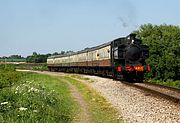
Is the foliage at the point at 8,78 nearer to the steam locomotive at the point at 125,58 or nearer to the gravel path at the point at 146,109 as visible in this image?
the steam locomotive at the point at 125,58

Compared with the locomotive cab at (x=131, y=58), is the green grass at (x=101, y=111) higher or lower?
lower

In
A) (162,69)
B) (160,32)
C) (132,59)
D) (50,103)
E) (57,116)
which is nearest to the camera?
(57,116)

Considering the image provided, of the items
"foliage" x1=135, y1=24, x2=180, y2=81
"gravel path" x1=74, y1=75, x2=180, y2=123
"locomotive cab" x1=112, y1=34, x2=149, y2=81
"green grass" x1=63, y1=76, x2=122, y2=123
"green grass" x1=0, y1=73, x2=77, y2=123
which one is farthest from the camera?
"foliage" x1=135, y1=24, x2=180, y2=81

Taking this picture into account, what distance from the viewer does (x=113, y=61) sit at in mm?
36906

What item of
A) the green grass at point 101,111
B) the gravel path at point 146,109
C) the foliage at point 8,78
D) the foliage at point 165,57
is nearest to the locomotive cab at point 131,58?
the foliage at point 8,78

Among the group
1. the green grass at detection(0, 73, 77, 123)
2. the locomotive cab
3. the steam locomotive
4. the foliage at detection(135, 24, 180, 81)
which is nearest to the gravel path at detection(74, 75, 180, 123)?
the green grass at detection(0, 73, 77, 123)

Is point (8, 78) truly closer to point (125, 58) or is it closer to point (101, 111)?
point (125, 58)

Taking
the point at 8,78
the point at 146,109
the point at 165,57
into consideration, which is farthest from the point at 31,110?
the point at 165,57

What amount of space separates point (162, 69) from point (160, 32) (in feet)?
61.0

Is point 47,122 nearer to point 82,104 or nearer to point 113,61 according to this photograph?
point 82,104

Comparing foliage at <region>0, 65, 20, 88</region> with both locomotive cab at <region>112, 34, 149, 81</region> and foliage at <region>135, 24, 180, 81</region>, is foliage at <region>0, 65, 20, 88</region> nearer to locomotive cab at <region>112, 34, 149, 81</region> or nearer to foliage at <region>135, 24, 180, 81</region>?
locomotive cab at <region>112, 34, 149, 81</region>

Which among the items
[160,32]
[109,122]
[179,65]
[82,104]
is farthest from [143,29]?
[109,122]

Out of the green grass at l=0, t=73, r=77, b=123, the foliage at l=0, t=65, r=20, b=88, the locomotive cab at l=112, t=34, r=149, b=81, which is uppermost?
the locomotive cab at l=112, t=34, r=149, b=81

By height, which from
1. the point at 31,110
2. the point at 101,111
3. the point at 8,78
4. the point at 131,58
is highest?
the point at 131,58
